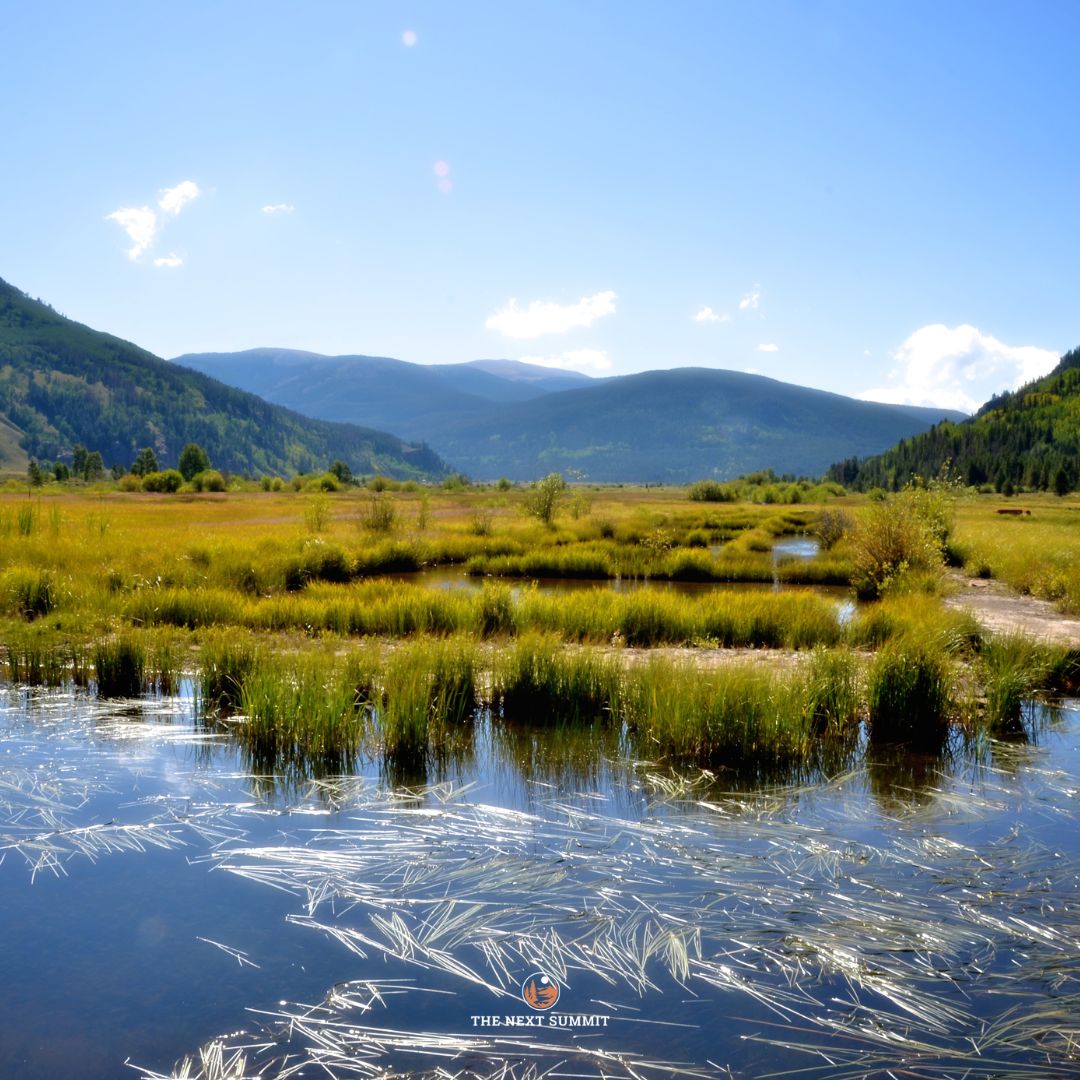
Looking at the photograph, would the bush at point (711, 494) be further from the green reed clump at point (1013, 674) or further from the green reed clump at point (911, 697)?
the green reed clump at point (911, 697)

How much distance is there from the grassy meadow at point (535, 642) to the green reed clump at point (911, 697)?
0.03 metres

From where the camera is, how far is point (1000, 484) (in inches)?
4109

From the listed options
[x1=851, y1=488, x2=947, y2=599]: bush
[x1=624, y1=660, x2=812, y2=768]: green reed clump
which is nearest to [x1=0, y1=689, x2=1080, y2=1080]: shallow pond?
[x1=624, y1=660, x2=812, y2=768]: green reed clump

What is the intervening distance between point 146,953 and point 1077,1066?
5.11 m

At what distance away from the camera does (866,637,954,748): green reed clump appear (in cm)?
994

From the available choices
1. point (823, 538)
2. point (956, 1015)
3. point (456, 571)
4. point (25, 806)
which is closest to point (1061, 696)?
point (956, 1015)

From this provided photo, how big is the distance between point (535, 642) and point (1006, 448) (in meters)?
147

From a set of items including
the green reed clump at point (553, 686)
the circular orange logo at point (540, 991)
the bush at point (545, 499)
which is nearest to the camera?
the circular orange logo at point (540, 991)

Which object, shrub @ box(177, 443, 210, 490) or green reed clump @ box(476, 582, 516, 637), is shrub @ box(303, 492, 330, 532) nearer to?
green reed clump @ box(476, 582, 516, 637)

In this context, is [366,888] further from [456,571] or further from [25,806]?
[456,571]

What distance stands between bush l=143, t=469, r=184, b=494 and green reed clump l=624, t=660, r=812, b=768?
63440 millimetres

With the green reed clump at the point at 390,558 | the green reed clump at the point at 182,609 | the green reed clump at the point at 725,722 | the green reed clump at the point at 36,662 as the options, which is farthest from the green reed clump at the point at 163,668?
the green reed clump at the point at 390,558

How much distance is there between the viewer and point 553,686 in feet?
35.2

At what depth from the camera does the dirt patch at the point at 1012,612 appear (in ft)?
48.6
